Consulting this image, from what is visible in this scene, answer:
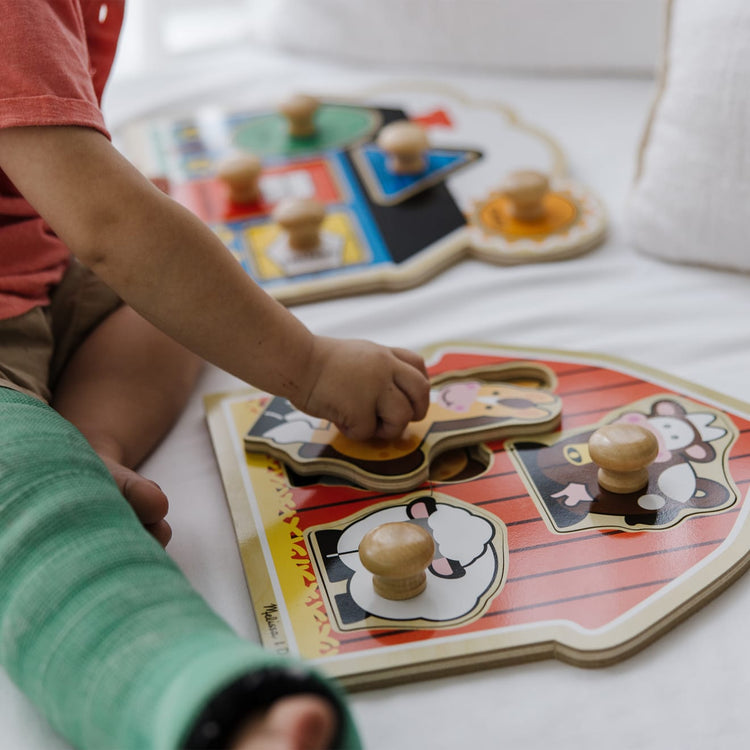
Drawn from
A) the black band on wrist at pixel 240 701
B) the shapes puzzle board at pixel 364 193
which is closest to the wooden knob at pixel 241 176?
the shapes puzzle board at pixel 364 193

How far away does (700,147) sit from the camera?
31.7 inches

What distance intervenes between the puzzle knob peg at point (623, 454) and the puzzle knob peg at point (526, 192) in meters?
0.32

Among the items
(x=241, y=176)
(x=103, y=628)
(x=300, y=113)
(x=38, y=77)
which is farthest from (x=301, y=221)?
(x=103, y=628)

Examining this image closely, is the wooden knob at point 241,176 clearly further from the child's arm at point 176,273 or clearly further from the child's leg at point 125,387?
the child's arm at point 176,273

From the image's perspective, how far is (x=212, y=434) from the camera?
2.25 ft

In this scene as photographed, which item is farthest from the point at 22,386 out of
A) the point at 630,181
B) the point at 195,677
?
the point at 630,181

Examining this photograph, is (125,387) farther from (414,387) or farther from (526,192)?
(526,192)

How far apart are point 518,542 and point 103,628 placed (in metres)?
0.23

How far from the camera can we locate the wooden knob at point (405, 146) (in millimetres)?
958

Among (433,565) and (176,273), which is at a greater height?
(176,273)

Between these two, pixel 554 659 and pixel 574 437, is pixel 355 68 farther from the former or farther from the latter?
pixel 554 659

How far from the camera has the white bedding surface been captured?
1.57ft

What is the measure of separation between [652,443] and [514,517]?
9cm

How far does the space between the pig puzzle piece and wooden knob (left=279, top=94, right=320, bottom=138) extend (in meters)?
0.43
